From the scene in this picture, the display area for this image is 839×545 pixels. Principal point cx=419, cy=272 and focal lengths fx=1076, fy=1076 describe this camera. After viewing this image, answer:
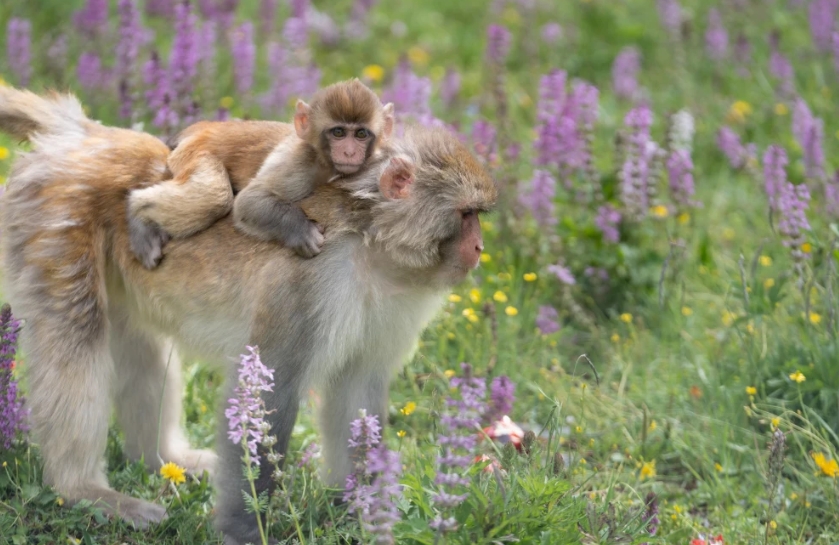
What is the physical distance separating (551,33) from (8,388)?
7002mm

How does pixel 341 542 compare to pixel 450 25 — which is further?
pixel 450 25

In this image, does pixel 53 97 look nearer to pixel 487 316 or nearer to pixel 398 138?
pixel 398 138

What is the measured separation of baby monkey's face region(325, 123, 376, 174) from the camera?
4.34m

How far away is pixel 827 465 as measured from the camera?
462 cm

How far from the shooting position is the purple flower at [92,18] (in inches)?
311

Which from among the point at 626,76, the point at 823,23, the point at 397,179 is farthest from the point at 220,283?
the point at 823,23

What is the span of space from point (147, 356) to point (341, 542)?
1409 mm

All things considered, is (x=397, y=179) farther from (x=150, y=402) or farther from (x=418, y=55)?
(x=418, y=55)

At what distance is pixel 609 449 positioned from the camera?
546 cm

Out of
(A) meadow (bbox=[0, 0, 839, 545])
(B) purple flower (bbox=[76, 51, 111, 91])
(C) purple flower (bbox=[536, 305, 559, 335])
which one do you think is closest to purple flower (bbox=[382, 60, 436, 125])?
(A) meadow (bbox=[0, 0, 839, 545])

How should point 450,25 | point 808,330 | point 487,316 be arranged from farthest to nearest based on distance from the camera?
point 450,25 → point 487,316 → point 808,330

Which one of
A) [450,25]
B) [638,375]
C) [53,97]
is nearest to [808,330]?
[638,375]

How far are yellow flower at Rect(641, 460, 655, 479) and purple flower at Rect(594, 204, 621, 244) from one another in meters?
1.85

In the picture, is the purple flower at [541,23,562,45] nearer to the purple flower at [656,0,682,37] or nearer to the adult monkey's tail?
the purple flower at [656,0,682,37]
